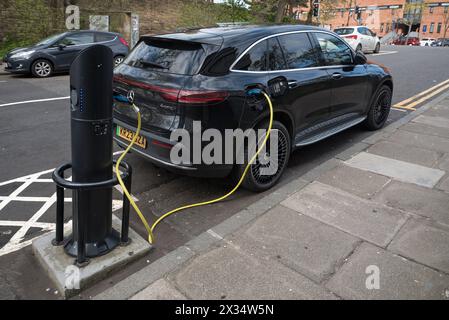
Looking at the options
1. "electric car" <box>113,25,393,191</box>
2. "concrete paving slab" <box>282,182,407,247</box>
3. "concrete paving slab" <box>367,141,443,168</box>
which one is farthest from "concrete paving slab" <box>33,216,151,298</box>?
"concrete paving slab" <box>367,141,443,168</box>

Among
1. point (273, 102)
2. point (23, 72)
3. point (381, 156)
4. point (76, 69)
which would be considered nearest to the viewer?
point (76, 69)

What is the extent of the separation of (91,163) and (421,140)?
543 centimetres

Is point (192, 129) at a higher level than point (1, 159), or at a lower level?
higher

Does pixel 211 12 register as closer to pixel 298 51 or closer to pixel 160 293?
pixel 298 51

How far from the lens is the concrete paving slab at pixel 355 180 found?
4289 millimetres

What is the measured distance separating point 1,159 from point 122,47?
937 centimetres

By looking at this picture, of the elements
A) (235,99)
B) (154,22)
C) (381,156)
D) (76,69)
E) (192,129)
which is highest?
(154,22)

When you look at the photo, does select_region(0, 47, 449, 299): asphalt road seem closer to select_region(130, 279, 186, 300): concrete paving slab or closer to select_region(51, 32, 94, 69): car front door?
select_region(130, 279, 186, 300): concrete paving slab

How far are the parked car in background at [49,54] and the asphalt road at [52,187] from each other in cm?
390

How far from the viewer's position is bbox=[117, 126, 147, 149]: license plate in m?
3.74

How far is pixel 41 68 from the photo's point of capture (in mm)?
11758

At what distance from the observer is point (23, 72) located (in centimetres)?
1161
